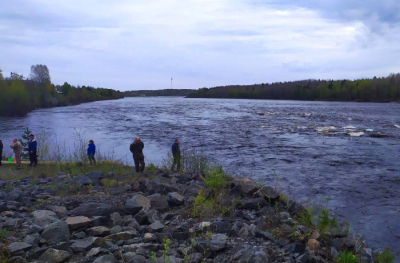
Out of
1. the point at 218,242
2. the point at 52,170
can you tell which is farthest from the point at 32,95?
the point at 218,242

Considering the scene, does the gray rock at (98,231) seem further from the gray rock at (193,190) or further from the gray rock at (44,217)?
the gray rock at (193,190)

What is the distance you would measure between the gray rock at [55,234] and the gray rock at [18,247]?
0.36 m

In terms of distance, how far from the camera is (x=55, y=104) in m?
82.1

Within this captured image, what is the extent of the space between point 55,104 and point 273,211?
8131cm

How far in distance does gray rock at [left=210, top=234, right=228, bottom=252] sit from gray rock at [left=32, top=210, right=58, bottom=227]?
3132 millimetres

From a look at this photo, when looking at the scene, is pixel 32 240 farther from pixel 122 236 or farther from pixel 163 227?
pixel 163 227

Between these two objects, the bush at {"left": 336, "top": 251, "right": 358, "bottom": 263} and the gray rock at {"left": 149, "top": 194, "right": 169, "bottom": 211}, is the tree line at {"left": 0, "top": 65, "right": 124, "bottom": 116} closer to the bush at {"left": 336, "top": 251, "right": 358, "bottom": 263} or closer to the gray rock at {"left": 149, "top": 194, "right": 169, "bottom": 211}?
the gray rock at {"left": 149, "top": 194, "right": 169, "bottom": 211}

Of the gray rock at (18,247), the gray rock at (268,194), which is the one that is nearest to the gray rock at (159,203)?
the gray rock at (268,194)

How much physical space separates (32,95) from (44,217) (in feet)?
222

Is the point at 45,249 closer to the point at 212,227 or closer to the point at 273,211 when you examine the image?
the point at 212,227

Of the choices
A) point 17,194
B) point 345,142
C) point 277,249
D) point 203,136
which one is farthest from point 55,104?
point 277,249

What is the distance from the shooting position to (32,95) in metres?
68.2

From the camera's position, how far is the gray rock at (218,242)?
619 centimetres

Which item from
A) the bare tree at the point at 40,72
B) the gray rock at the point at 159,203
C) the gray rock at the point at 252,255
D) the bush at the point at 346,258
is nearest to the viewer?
the gray rock at the point at 252,255
